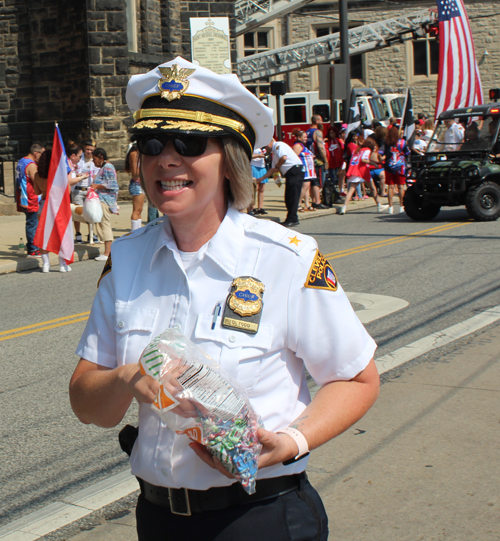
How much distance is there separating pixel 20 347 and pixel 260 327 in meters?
5.50

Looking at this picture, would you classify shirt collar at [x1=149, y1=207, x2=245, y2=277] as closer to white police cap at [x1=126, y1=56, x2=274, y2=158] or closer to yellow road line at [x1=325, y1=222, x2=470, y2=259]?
white police cap at [x1=126, y1=56, x2=274, y2=158]

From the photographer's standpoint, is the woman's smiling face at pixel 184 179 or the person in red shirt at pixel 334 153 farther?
the person in red shirt at pixel 334 153

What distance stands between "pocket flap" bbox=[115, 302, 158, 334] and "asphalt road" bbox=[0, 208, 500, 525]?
2.09 metres

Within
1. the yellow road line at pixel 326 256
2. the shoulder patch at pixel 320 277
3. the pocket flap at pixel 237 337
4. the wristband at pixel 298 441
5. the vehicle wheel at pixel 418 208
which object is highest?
the shoulder patch at pixel 320 277

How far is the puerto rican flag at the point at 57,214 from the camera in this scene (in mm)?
11289

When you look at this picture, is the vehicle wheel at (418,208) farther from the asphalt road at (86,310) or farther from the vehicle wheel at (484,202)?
the vehicle wheel at (484,202)

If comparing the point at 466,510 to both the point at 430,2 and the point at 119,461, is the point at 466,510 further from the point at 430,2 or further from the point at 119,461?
the point at 430,2

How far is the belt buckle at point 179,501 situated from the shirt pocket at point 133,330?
0.33m

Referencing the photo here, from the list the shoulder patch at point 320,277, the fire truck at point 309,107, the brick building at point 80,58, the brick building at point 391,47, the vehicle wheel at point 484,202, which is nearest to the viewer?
the shoulder patch at point 320,277

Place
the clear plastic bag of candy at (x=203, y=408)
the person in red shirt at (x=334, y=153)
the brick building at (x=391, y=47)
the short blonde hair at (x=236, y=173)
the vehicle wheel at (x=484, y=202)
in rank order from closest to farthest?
the clear plastic bag of candy at (x=203, y=408) → the short blonde hair at (x=236, y=173) → the vehicle wheel at (x=484, y=202) → the person in red shirt at (x=334, y=153) → the brick building at (x=391, y=47)

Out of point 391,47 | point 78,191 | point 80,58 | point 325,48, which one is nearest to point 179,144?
point 78,191

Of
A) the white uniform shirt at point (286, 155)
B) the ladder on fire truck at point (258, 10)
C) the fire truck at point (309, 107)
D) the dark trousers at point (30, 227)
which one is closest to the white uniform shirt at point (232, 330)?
the dark trousers at point (30, 227)

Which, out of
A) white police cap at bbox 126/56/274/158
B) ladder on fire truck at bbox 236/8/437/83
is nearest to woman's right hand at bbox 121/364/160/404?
white police cap at bbox 126/56/274/158

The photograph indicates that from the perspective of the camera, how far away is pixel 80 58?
2183 cm
